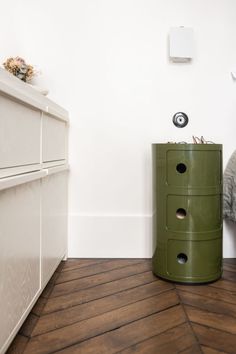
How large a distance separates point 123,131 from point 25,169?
88 centimetres

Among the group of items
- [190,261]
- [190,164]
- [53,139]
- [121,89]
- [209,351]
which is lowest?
[209,351]

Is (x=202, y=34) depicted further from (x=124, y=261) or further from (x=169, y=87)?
(x=124, y=261)

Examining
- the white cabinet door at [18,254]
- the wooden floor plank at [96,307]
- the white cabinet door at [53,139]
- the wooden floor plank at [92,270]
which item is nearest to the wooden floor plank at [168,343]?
the wooden floor plank at [96,307]

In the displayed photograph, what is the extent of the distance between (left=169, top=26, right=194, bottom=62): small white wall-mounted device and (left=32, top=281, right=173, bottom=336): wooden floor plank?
1217mm

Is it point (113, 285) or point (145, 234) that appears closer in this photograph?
point (113, 285)

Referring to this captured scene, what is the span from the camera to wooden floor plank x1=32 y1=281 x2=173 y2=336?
104 centimetres

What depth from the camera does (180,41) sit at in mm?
1668

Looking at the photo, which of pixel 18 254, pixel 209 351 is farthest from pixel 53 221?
pixel 209 351

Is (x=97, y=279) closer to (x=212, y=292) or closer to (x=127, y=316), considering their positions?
(x=127, y=316)

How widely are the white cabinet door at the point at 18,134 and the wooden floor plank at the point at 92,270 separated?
25.5 inches

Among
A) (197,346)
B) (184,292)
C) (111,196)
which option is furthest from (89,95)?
(197,346)

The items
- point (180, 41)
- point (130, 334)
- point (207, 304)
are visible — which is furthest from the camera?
point (180, 41)

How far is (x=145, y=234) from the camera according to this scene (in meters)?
1.74

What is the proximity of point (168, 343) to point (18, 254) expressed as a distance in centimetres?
54
